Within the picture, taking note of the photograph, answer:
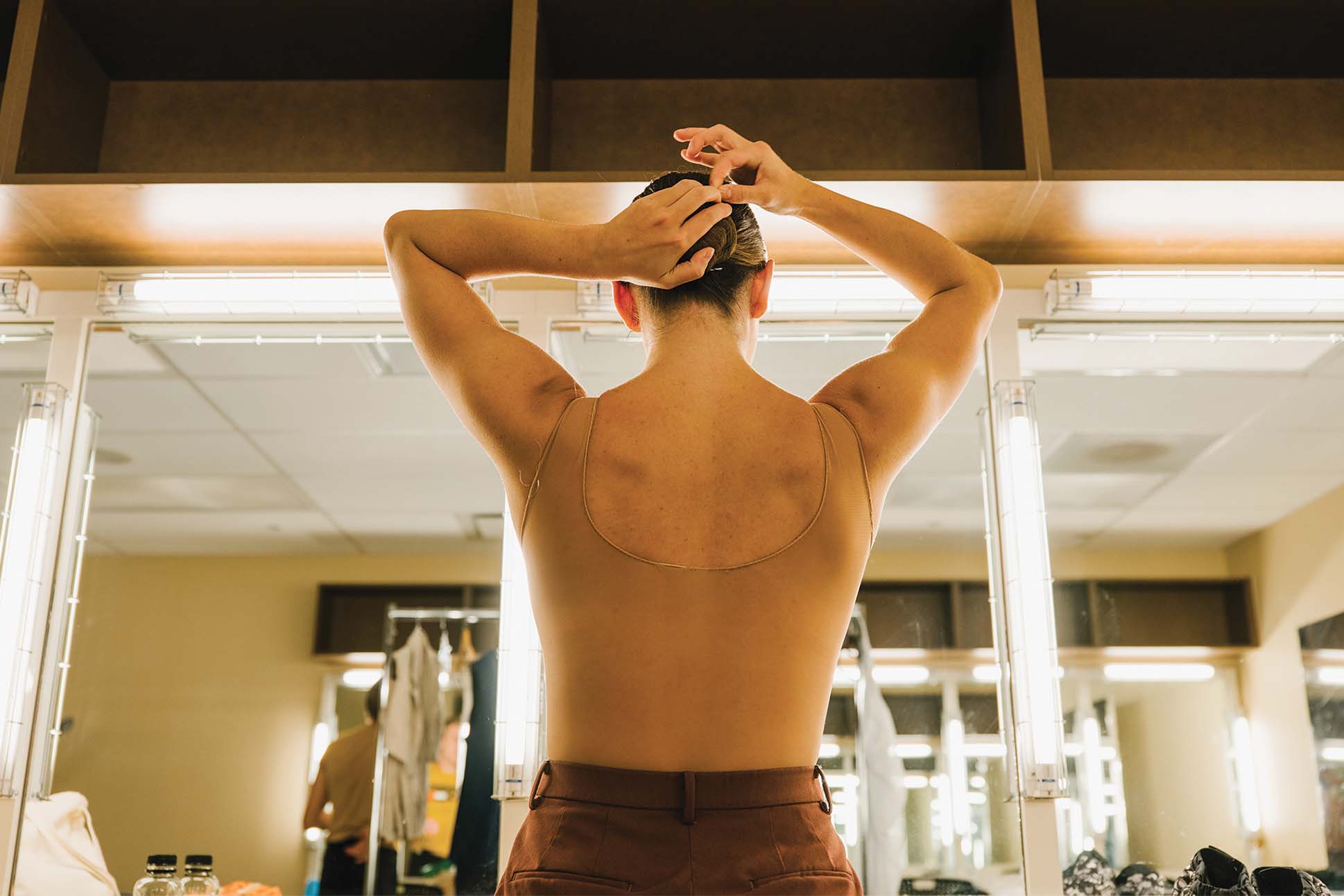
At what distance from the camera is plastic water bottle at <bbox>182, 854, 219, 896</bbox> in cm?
231

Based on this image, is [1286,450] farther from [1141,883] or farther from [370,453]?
[370,453]

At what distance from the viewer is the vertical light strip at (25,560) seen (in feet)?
7.18

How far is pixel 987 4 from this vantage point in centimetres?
229

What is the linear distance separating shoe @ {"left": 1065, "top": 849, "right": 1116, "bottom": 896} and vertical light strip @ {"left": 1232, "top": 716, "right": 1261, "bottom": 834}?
36 centimetres

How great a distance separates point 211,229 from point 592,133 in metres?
0.82

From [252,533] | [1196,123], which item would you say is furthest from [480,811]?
[1196,123]

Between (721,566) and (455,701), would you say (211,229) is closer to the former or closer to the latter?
(455,701)

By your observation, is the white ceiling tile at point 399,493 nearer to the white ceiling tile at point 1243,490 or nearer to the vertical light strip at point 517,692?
the vertical light strip at point 517,692

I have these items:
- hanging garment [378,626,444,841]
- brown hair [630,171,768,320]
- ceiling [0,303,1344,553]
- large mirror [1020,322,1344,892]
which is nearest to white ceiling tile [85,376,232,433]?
ceiling [0,303,1344,553]

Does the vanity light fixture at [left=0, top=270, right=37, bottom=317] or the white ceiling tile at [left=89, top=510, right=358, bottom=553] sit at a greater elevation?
the vanity light fixture at [left=0, top=270, right=37, bottom=317]

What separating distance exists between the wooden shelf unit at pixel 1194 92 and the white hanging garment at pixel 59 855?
250 centimetres

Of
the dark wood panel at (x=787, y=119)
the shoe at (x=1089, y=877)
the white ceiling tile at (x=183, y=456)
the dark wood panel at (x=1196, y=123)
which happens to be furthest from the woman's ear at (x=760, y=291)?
the white ceiling tile at (x=183, y=456)

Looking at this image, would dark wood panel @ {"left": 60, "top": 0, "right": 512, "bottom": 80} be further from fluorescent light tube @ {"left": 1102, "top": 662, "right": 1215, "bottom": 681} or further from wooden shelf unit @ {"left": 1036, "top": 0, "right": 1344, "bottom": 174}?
fluorescent light tube @ {"left": 1102, "top": 662, "right": 1215, "bottom": 681}

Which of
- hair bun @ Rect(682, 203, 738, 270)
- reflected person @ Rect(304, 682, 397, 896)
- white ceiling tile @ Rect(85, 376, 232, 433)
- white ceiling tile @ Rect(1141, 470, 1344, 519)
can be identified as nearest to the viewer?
hair bun @ Rect(682, 203, 738, 270)
